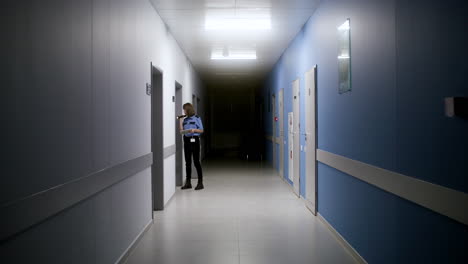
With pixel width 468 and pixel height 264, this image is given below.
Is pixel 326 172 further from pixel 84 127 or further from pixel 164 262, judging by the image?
pixel 84 127

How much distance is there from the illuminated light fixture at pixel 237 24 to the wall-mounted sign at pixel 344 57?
2026mm

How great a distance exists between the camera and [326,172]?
4.73m

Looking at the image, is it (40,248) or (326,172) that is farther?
(326,172)

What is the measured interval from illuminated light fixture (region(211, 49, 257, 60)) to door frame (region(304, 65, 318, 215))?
A: 3.03m

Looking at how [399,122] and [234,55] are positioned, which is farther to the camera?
[234,55]

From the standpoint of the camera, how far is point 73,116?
2.36 m

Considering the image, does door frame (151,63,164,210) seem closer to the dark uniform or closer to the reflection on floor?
the reflection on floor

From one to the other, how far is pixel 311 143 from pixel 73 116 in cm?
382

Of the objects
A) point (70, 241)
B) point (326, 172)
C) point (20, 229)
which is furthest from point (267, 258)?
point (20, 229)

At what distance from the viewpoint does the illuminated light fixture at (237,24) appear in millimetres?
5797

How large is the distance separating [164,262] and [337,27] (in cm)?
312

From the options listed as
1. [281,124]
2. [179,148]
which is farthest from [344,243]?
[281,124]

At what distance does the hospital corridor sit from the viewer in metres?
1.89

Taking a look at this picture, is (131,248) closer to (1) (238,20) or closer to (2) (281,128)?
(1) (238,20)
